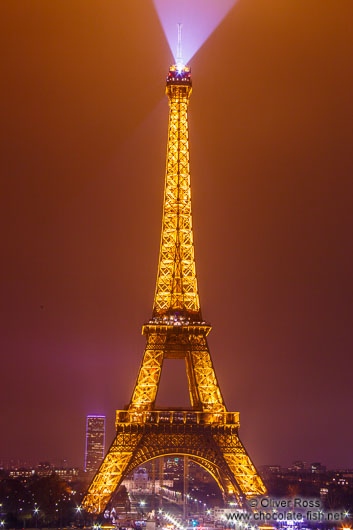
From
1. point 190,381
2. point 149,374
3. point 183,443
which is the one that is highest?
point 190,381

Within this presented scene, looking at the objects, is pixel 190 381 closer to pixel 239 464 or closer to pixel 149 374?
pixel 149 374

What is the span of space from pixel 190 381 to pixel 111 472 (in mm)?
13453

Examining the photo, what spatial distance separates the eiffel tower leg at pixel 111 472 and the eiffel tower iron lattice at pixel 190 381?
8 cm

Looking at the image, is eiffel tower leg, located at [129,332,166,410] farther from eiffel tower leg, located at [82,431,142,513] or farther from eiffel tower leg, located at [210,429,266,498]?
eiffel tower leg, located at [210,429,266,498]

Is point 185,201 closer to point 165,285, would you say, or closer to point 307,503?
point 165,285

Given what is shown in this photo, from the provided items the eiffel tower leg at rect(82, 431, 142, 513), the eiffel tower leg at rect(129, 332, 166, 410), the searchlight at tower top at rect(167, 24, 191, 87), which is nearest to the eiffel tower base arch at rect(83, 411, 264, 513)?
the eiffel tower leg at rect(82, 431, 142, 513)

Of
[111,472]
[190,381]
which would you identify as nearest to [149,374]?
[190,381]

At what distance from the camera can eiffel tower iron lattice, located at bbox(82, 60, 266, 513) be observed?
214 ft

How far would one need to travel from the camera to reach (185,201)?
75000mm

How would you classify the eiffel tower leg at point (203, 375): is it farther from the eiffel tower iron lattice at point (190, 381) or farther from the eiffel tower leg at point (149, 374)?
the eiffel tower leg at point (149, 374)

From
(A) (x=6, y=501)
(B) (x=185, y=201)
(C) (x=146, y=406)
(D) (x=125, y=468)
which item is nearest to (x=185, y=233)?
(B) (x=185, y=201)

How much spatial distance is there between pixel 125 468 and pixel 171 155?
28733 millimetres

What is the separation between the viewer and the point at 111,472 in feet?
211

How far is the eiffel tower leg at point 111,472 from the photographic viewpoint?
63.1 meters
